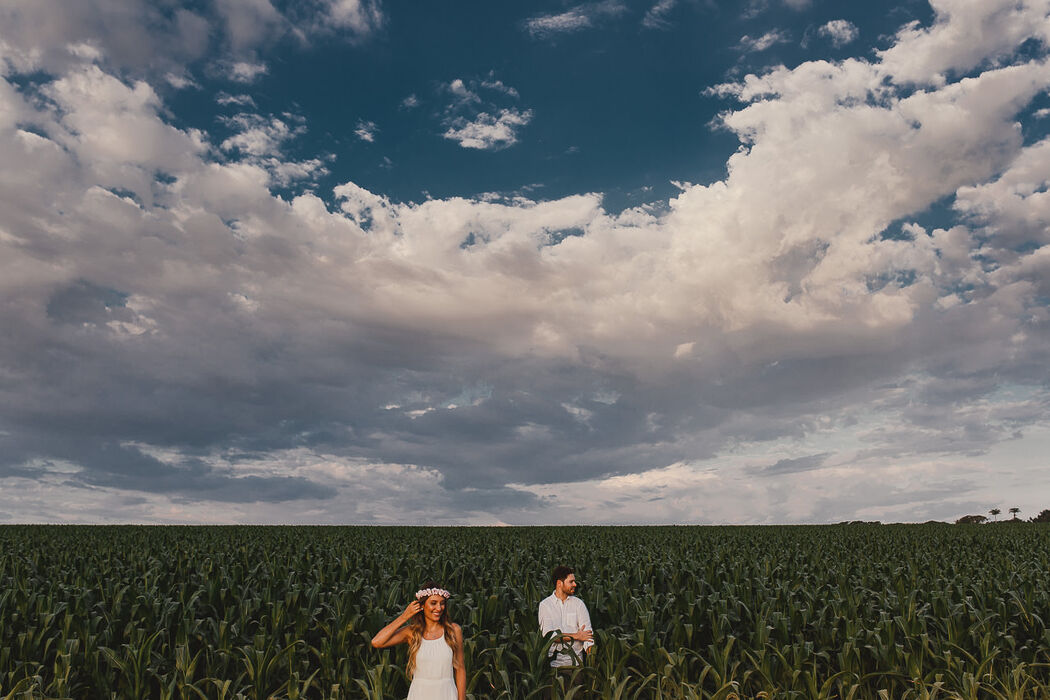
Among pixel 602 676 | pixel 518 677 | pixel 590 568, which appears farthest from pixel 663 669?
pixel 590 568

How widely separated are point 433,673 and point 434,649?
0.72 ft

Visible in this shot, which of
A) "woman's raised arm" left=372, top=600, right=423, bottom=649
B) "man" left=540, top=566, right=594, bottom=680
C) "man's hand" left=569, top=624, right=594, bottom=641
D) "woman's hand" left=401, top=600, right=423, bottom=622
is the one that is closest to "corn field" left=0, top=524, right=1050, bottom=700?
"man" left=540, top=566, right=594, bottom=680

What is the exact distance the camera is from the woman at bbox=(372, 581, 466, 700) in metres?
6.91

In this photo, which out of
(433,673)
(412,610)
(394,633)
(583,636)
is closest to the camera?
(412,610)

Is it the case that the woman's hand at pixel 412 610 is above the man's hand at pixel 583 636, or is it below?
above

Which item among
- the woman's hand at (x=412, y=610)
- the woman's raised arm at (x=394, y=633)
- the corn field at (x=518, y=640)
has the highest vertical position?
the woman's hand at (x=412, y=610)

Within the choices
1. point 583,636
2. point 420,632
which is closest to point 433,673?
point 420,632

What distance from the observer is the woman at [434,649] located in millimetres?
6914

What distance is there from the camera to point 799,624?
41.3 feet

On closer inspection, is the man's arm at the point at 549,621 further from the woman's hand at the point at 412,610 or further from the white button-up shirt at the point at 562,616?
the woman's hand at the point at 412,610

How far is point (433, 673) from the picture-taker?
6953mm

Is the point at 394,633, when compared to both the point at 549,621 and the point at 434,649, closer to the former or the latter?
the point at 434,649

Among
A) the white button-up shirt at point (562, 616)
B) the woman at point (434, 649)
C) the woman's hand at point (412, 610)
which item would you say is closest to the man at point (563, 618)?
the white button-up shirt at point (562, 616)

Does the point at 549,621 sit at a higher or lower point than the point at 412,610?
lower
